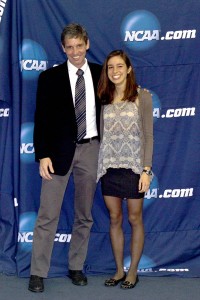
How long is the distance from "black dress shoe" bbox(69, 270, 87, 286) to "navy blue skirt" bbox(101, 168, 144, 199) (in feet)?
2.05

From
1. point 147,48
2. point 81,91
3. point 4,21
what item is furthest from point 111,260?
point 4,21

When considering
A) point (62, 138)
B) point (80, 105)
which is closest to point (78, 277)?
point (62, 138)

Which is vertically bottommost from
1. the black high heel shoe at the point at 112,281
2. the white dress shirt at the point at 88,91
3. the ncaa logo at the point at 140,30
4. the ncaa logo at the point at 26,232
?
the black high heel shoe at the point at 112,281

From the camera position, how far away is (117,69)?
3.17 metres

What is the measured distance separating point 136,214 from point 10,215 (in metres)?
A: 0.95

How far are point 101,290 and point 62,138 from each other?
3.24ft

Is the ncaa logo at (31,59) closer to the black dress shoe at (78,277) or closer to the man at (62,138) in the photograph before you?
the man at (62,138)

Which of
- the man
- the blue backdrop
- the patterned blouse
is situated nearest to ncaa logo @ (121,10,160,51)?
the blue backdrop

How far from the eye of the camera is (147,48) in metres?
3.70

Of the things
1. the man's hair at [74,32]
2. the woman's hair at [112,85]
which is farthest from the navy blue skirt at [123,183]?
the man's hair at [74,32]

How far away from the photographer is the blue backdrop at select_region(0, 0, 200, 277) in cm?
364

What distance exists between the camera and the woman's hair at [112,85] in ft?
10.5

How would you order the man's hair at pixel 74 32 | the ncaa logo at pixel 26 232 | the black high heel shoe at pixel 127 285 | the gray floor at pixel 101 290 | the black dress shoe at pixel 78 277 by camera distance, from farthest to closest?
1. the ncaa logo at pixel 26 232
2. the black dress shoe at pixel 78 277
3. the black high heel shoe at pixel 127 285
4. the gray floor at pixel 101 290
5. the man's hair at pixel 74 32

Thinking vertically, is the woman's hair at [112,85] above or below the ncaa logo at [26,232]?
above
